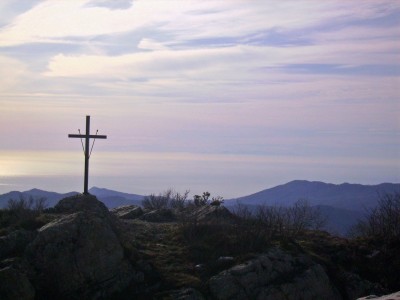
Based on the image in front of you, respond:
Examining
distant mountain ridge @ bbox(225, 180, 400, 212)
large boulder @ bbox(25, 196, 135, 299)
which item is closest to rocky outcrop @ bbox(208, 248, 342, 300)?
large boulder @ bbox(25, 196, 135, 299)

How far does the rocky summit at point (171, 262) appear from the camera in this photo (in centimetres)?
1612

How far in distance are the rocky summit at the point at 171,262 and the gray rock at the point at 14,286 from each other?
0.02 m

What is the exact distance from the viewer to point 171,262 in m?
17.8

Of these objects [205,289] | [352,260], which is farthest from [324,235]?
[205,289]

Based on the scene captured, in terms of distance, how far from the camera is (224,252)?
717 inches

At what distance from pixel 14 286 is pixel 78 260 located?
1.87 metres

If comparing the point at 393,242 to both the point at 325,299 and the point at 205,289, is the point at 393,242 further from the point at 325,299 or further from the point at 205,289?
the point at 205,289

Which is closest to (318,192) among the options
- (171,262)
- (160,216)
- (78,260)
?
(160,216)

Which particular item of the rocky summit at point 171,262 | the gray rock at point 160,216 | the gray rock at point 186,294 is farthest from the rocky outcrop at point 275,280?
the gray rock at point 160,216

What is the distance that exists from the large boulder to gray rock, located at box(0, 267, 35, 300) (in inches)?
21.2

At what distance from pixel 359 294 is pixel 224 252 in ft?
13.2

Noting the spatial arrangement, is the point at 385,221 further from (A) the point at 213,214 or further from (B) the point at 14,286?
(B) the point at 14,286

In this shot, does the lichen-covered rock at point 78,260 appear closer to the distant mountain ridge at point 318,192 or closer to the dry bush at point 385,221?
the dry bush at point 385,221

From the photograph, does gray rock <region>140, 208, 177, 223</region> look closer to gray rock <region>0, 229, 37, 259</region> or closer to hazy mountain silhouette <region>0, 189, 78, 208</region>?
hazy mountain silhouette <region>0, 189, 78, 208</region>
